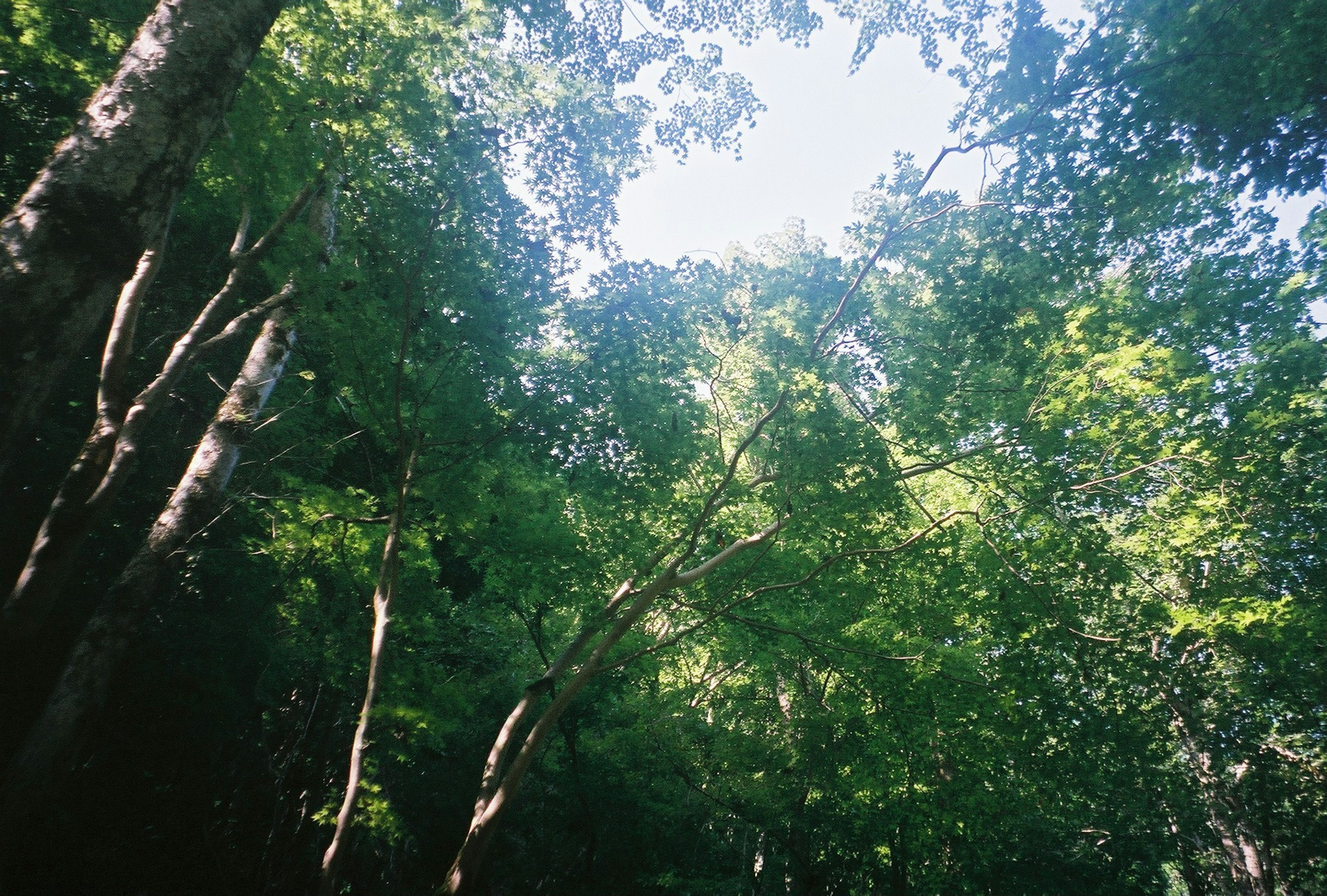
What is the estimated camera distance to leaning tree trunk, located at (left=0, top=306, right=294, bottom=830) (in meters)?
4.68

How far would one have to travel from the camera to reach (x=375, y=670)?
5043 millimetres

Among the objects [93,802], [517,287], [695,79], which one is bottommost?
[93,802]

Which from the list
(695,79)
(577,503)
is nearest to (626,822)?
(577,503)

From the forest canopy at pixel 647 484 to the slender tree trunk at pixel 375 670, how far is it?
2.1 inches

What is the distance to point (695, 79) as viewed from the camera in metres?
7.16

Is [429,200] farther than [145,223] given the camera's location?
Yes

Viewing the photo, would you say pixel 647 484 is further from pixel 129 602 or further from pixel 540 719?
pixel 129 602

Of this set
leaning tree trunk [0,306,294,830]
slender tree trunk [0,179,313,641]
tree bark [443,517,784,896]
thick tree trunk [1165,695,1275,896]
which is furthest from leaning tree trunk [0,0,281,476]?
thick tree trunk [1165,695,1275,896]

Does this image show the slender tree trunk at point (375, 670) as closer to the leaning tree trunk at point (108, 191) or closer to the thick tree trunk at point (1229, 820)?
the leaning tree trunk at point (108, 191)

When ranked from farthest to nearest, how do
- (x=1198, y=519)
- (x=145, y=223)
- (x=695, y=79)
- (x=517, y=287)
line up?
1. (x=1198, y=519)
2. (x=695, y=79)
3. (x=517, y=287)
4. (x=145, y=223)

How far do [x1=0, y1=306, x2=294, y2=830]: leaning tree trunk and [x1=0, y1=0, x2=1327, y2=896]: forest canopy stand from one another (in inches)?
1.5

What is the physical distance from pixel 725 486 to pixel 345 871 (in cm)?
909

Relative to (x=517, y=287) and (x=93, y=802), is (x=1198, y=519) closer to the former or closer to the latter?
(x=517, y=287)

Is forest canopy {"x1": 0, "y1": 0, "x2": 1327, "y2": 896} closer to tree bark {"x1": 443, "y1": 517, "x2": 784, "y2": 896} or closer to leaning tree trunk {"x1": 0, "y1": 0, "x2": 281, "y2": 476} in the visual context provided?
tree bark {"x1": 443, "y1": 517, "x2": 784, "y2": 896}
